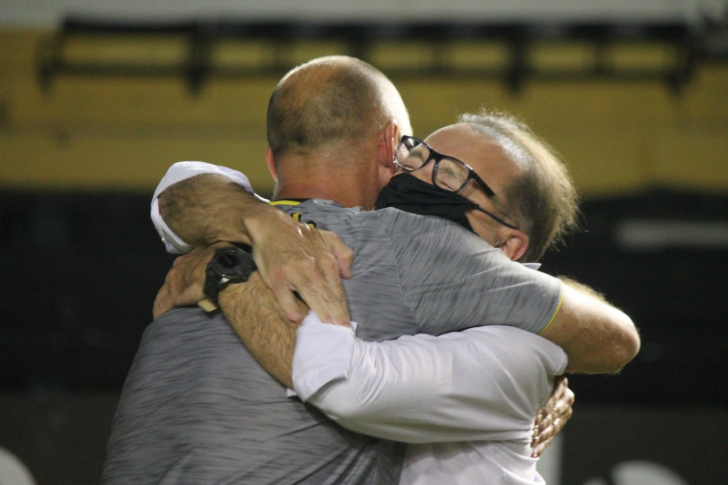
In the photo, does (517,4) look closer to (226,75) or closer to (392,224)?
(226,75)

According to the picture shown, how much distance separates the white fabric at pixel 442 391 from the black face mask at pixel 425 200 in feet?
0.86

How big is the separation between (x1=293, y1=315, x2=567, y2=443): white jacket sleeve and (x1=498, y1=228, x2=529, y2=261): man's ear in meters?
0.27

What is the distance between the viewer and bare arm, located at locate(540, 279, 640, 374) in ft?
4.33

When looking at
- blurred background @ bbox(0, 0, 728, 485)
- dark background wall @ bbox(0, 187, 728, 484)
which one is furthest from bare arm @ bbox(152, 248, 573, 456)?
dark background wall @ bbox(0, 187, 728, 484)

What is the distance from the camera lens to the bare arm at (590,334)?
1319mm

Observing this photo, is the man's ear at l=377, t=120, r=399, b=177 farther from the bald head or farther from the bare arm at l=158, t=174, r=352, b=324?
the bare arm at l=158, t=174, r=352, b=324

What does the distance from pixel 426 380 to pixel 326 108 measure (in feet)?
1.91

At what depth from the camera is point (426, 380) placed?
1135 mm

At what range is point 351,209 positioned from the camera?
1.36 m

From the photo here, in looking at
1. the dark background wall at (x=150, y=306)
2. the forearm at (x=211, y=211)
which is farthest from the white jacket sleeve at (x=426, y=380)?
the dark background wall at (x=150, y=306)

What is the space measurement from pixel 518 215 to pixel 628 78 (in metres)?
3.47

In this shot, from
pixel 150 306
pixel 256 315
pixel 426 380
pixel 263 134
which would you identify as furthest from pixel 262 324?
pixel 263 134

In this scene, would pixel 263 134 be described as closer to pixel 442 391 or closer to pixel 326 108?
pixel 326 108

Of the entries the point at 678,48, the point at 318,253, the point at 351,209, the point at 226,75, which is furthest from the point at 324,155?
the point at 678,48
